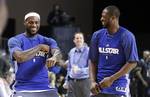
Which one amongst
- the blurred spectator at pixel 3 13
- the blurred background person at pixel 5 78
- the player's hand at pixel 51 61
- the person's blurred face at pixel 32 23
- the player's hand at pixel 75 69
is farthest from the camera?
the player's hand at pixel 75 69

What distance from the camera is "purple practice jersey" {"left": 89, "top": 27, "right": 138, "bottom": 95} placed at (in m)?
5.79

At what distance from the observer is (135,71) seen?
14.5 m

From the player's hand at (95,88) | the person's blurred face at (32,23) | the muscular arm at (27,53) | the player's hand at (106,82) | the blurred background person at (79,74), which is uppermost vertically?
the person's blurred face at (32,23)

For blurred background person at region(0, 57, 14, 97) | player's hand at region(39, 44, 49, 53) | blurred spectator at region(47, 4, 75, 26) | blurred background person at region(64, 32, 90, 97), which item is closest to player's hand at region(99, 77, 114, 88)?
player's hand at region(39, 44, 49, 53)

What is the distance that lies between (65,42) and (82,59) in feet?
18.8

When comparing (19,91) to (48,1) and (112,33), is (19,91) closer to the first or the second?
(112,33)

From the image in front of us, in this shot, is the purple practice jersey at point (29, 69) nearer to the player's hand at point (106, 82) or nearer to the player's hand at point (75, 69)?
the player's hand at point (106, 82)

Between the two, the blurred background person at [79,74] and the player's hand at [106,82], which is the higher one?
the player's hand at [106,82]

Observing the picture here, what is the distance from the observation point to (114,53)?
5.86m

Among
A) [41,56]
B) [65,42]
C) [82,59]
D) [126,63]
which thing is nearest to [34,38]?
[41,56]

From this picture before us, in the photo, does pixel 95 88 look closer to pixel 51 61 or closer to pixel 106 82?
pixel 106 82

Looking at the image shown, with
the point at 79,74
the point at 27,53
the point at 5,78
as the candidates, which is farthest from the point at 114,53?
the point at 79,74

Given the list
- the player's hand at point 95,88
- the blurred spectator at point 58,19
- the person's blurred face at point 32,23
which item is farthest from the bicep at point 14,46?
the blurred spectator at point 58,19

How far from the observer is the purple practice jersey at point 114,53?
5793 mm
